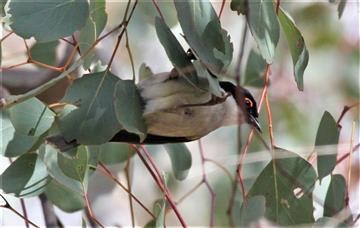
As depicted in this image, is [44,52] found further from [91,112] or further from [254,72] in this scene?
[91,112]

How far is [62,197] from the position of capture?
2.46 metres

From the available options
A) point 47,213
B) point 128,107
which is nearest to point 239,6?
point 128,107

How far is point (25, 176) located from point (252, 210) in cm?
64

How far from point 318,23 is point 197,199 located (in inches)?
44.2

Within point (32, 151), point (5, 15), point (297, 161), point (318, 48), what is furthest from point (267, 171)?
point (318, 48)

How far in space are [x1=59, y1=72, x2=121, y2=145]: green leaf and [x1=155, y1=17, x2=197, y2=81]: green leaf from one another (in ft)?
0.63

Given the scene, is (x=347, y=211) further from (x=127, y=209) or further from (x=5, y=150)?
(x=127, y=209)

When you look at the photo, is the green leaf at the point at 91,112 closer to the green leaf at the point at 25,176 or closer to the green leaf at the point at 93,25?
the green leaf at the point at 93,25

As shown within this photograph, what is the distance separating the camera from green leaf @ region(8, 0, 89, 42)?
1.99 metres

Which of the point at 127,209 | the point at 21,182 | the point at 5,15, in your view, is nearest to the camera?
the point at 5,15

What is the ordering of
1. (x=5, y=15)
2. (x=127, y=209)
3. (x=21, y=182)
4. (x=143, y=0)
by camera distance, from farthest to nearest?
(x=127, y=209)
(x=143, y=0)
(x=21, y=182)
(x=5, y=15)

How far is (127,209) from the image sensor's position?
346 cm

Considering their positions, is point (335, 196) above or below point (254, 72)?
below

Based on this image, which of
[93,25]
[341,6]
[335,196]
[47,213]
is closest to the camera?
[93,25]
